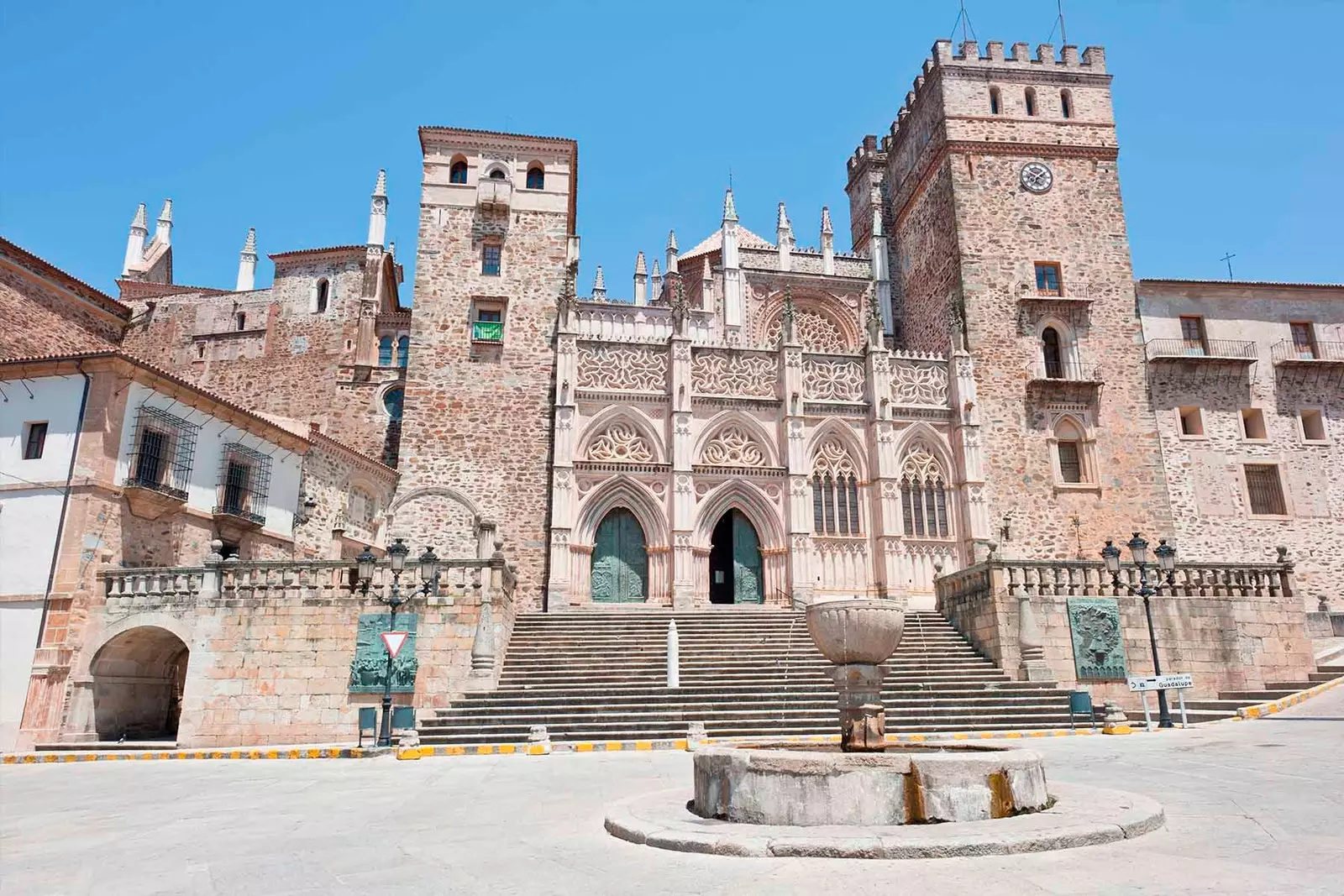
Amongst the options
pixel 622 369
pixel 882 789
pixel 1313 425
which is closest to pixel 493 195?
pixel 622 369

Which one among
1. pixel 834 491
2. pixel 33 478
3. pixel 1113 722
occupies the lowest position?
pixel 1113 722

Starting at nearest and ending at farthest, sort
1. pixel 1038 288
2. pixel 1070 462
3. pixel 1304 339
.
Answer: pixel 1070 462
pixel 1304 339
pixel 1038 288

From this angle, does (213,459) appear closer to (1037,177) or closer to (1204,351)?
(1037,177)

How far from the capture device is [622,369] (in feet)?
90.3

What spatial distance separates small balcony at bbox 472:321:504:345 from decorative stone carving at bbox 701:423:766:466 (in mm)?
7941

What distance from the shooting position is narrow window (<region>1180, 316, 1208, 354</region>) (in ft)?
99.2

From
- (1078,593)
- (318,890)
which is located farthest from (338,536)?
(318,890)

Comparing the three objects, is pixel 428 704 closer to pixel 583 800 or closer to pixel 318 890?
pixel 583 800

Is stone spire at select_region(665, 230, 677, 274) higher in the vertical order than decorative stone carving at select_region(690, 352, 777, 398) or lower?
higher

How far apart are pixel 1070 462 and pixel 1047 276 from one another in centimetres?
691

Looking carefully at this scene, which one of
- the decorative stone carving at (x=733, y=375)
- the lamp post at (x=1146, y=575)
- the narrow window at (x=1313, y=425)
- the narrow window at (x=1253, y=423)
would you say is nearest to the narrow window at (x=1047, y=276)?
the narrow window at (x=1253, y=423)

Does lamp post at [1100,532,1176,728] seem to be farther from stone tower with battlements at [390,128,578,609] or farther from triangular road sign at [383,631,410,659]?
stone tower with battlements at [390,128,578,609]

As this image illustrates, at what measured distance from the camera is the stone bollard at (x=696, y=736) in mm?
14633

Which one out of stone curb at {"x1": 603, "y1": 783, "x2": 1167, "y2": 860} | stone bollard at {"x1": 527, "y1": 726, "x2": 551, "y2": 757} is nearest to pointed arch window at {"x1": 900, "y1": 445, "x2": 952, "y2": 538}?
stone bollard at {"x1": 527, "y1": 726, "x2": 551, "y2": 757}
